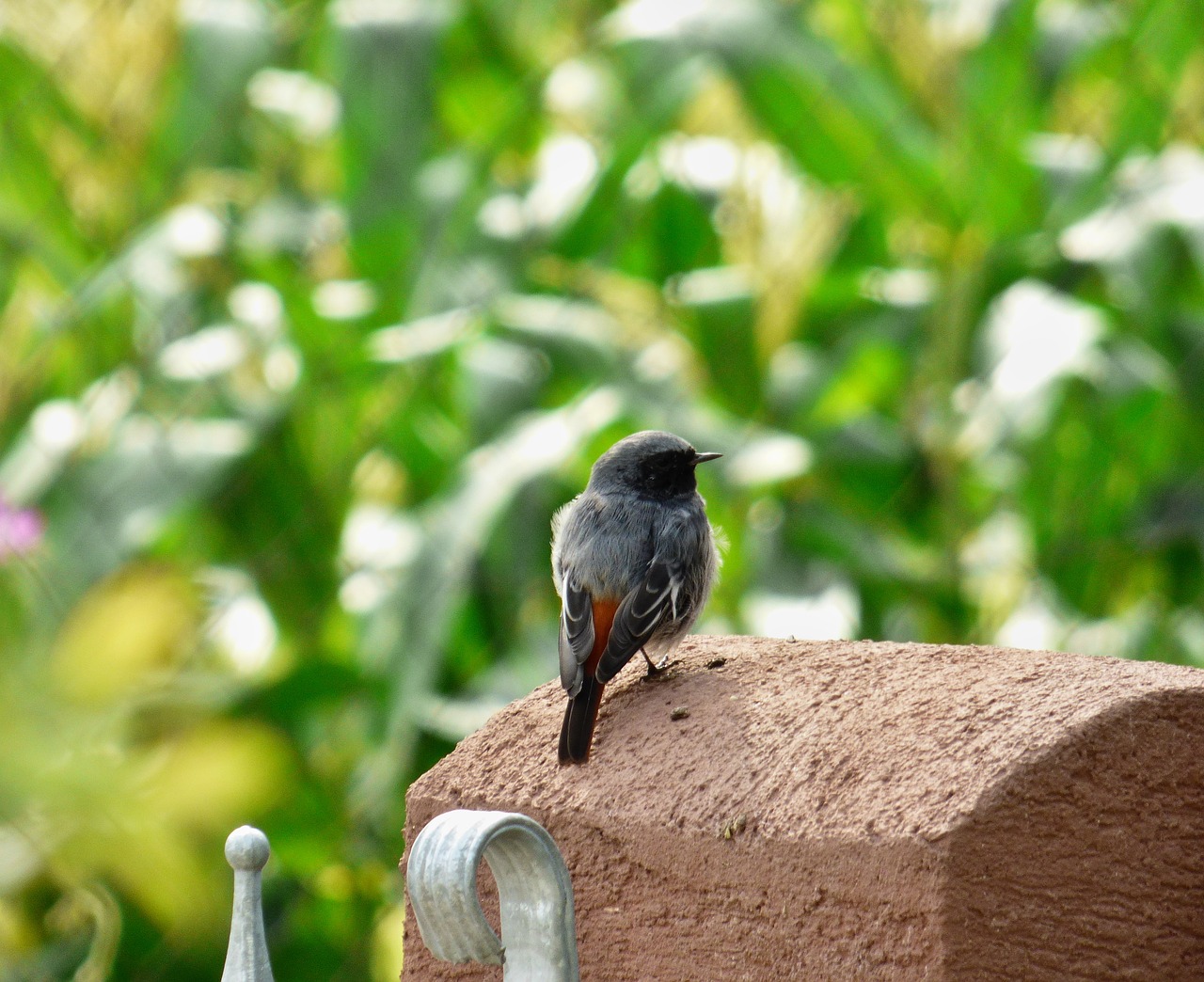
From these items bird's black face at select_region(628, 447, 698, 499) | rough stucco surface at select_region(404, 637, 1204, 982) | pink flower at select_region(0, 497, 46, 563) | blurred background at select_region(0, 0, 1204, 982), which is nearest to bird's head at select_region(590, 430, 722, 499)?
bird's black face at select_region(628, 447, 698, 499)

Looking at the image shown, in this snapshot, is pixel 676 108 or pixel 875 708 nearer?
pixel 875 708

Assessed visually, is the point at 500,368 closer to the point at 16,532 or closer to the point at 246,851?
the point at 16,532

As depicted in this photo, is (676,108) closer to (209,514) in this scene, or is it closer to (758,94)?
(758,94)

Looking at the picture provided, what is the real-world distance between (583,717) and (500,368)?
969mm

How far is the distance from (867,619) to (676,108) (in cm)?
69

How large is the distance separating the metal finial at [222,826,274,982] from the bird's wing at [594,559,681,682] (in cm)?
28

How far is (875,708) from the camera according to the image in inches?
31.4

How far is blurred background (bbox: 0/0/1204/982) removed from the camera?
1737 mm

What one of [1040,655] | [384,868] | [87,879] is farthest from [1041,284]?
[87,879]

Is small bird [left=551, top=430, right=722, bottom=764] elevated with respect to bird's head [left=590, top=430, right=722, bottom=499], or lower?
lower

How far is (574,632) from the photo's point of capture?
3.35 ft

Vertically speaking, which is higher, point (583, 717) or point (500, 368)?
point (500, 368)

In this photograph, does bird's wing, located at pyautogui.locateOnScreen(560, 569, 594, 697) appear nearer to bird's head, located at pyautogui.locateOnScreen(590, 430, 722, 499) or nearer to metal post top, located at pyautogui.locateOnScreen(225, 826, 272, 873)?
bird's head, located at pyautogui.locateOnScreen(590, 430, 722, 499)

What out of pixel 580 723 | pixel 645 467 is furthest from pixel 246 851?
pixel 645 467
